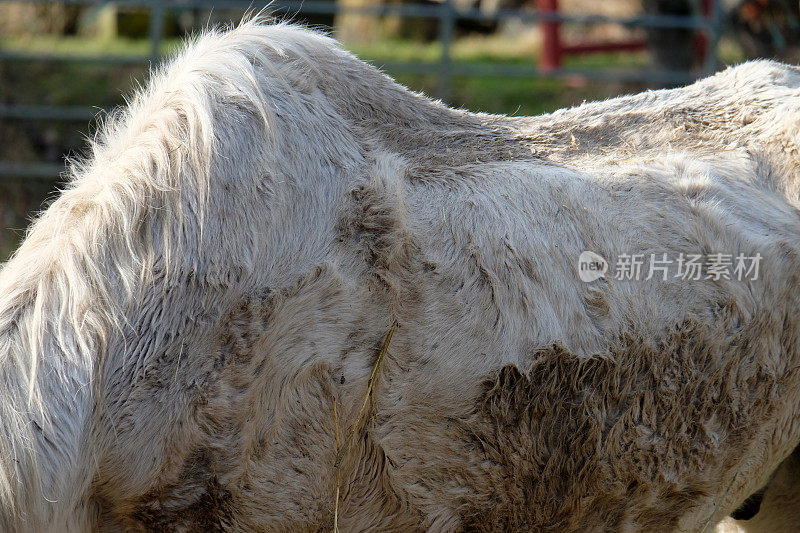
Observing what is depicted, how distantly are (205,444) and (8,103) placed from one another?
689 cm

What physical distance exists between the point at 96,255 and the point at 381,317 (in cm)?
67

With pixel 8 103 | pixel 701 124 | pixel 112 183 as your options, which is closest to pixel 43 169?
pixel 8 103

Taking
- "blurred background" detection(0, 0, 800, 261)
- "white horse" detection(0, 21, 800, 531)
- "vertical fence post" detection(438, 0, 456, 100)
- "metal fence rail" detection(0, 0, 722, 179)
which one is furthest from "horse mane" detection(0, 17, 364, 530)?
"vertical fence post" detection(438, 0, 456, 100)

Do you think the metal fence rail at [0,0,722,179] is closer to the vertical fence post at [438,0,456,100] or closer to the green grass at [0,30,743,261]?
the vertical fence post at [438,0,456,100]

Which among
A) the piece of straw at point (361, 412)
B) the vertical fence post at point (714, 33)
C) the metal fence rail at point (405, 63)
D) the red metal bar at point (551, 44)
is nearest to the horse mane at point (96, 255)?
the piece of straw at point (361, 412)

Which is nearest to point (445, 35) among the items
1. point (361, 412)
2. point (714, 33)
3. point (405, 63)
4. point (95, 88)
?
point (405, 63)

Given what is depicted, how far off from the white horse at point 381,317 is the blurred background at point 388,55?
329 centimetres

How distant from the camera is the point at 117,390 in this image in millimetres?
1785

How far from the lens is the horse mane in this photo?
1.71 meters

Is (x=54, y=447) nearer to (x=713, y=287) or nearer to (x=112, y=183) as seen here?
(x=112, y=183)

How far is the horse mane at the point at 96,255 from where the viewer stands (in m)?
1.71

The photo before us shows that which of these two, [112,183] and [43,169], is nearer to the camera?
[112,183]

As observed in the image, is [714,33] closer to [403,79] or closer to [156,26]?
[403,79]

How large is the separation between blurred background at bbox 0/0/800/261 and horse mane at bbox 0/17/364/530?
131 inches
